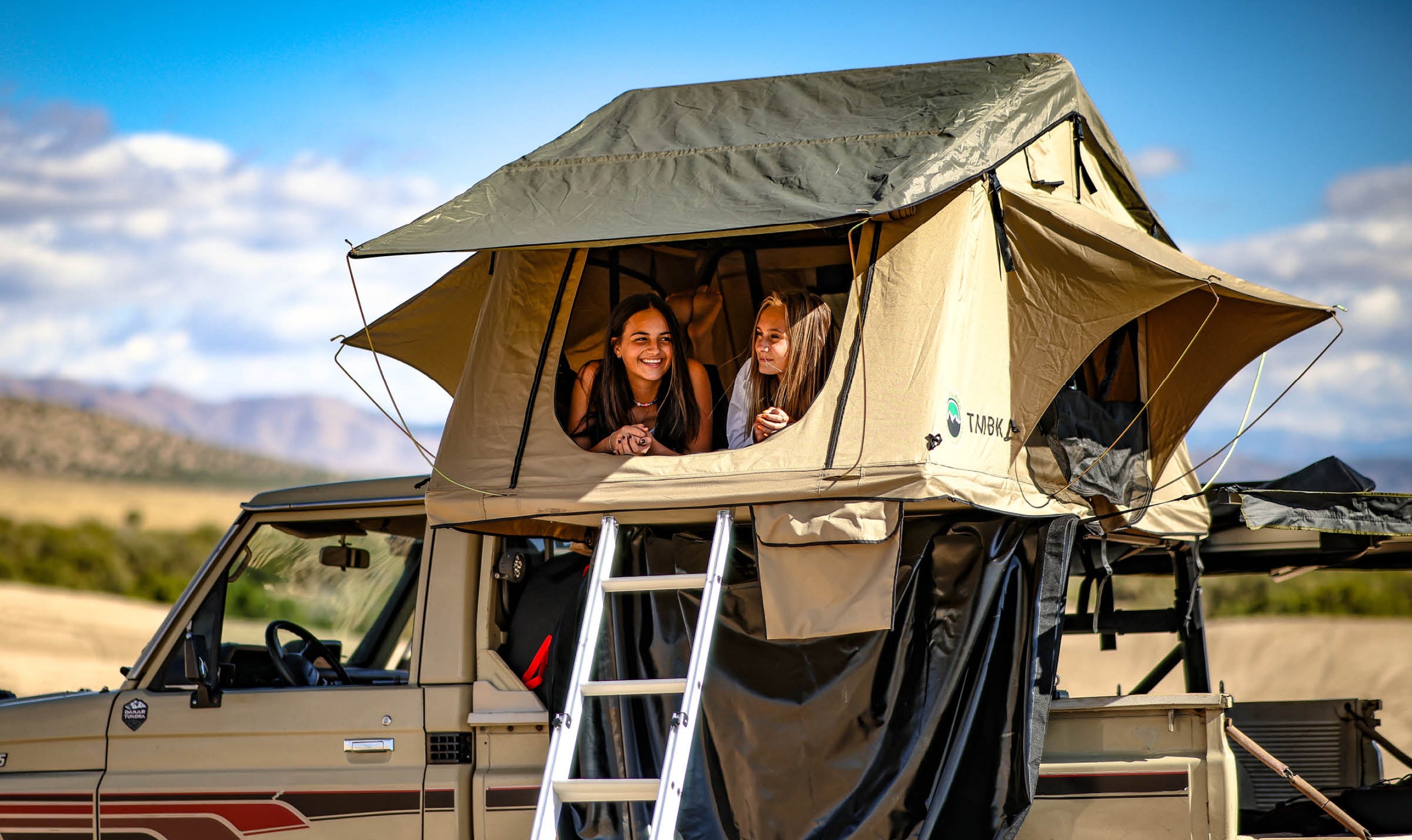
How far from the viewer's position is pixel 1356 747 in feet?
19.5

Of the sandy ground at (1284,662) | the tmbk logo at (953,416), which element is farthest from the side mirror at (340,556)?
the sandy ground at (1284,662)

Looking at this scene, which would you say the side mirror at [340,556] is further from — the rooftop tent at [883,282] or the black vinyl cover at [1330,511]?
the black vinyl cover at [1330,511]

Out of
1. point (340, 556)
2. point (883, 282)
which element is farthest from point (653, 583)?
point (340, 556)

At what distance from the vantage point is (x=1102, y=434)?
5.41 metres

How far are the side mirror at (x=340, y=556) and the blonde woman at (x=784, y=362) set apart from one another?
5.53ft

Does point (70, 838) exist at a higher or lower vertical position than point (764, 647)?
lower

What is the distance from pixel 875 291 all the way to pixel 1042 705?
1.49 metres

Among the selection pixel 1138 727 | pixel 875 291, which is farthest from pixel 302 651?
pixel 1138 727

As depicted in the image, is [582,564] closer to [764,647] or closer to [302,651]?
[764,647]

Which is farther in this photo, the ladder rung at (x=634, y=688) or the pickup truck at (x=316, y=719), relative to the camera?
the pickup truck at (x=316, y=719)

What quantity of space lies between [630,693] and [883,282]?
1.64 metres

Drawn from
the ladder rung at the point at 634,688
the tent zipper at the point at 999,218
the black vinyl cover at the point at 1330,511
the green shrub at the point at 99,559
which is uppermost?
the tent zipper at the point at 999,218

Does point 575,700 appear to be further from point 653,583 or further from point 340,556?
point 340,556

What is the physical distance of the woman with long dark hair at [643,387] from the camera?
5199 millimetres
